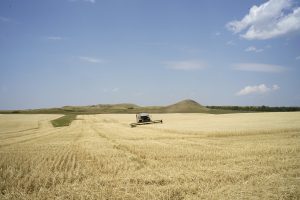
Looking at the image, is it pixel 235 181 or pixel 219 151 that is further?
pixel 219 151

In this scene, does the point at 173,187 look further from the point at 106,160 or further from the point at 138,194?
the point at 106,160

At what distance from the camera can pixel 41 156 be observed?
1734 centimetres

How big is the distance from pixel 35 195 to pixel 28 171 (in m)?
3.97

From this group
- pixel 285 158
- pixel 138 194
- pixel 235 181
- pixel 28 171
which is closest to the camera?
pixel 138 194

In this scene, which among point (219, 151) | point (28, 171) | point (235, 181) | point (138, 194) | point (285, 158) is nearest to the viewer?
point (138, 194)

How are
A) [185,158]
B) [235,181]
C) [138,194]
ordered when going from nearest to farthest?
[138,194] → [235,181] → [185,158]

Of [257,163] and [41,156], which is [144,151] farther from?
[257,163]

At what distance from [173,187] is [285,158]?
Result: 6603 mm

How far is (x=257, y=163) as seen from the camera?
1336 centimetres

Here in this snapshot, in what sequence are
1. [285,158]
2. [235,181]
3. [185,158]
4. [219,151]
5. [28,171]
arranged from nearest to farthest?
[235,181], [28,171], [285,158], [185,158], [219,151]

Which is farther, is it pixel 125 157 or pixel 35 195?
pixel 125 157

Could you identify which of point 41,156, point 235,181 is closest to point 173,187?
point 235,181

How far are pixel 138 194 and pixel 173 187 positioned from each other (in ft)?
3.84

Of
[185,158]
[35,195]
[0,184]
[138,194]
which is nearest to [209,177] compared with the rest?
[138,194]
